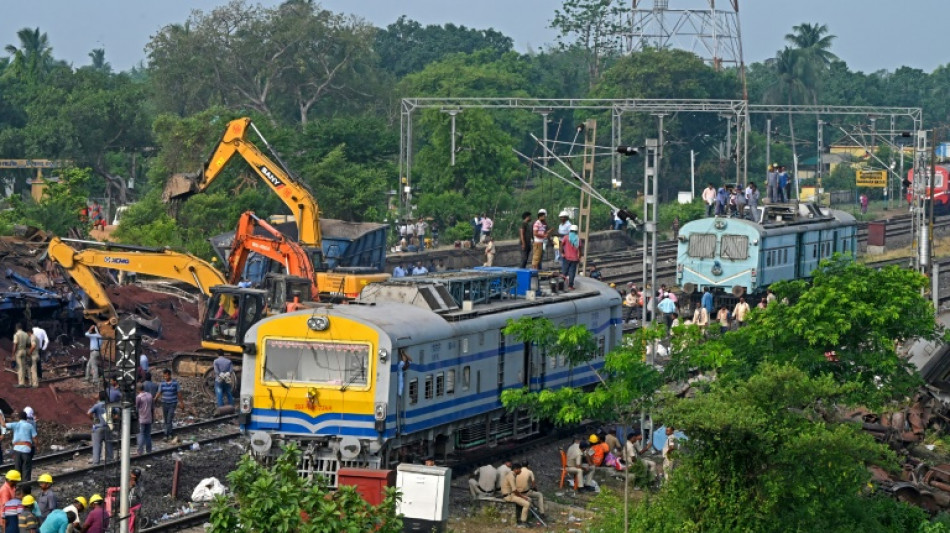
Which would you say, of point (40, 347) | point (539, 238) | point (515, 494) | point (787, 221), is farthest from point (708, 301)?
point (515, 494)

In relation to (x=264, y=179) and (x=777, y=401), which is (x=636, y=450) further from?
(x=264, y=179)

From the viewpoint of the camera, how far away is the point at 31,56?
93312 mm

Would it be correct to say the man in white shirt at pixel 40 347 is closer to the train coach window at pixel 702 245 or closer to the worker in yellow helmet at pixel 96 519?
the worker in yellow helmet at pixel 96 519

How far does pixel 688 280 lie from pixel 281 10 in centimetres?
4557

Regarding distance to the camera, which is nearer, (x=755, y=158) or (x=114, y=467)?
(x=114, y=467)

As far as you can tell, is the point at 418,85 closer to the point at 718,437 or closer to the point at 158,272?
the point at 158,272

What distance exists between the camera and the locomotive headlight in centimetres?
2417

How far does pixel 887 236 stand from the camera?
7250 centimetres

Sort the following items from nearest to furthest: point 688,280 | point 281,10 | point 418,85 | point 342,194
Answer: point 688,280 < point 342,194 < point 281,10 < point 418,85

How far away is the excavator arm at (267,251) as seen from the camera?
36469 mm

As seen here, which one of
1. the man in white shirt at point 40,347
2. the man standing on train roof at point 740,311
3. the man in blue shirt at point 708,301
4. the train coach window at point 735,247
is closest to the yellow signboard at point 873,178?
the train coach window at point 735,247

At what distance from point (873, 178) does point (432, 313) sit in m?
66.4

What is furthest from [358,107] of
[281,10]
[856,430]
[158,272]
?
[856,430]

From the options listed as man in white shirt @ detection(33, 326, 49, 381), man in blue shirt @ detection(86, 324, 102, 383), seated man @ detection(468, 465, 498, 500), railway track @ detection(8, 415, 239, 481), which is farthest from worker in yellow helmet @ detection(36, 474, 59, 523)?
man in blue shirt @ detection(86, 324, 102, 383)
